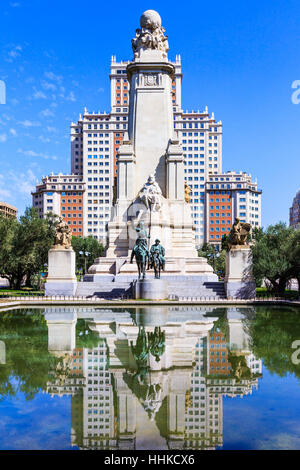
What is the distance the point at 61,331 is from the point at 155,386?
7293 mm

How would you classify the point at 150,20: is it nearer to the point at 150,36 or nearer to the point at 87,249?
the point at 150,36

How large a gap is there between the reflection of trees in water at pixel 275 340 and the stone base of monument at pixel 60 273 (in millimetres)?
16078

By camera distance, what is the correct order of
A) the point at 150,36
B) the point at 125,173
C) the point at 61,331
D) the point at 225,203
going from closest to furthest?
the point at 61,331 → the point at 125,173 → the point at 150,36 → the point at 225,203

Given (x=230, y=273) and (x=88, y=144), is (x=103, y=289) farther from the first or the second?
(x=88, y=144)

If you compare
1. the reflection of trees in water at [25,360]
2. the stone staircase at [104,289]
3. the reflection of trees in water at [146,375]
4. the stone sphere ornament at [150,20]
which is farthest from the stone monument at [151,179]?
the reflection of trees in water at [146,375]

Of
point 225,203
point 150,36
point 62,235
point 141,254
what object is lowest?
point 141,254

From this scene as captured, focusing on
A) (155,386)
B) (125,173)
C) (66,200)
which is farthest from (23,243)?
(66,200)

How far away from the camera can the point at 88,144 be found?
452ft

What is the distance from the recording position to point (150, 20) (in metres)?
40.1

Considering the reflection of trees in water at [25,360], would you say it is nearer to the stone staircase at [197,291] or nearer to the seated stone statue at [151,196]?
the stone staircase at [197,291]

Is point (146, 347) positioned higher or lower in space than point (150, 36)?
lower

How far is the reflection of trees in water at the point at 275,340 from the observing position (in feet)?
31.6

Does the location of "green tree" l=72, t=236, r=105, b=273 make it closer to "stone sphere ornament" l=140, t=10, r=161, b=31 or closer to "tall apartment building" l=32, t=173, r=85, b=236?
"stone sphere ornament" l=140, t=10, r=161, b=31
